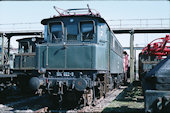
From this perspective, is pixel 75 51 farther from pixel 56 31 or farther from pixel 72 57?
pixel 56 31

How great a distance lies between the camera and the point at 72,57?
8477 millimetres

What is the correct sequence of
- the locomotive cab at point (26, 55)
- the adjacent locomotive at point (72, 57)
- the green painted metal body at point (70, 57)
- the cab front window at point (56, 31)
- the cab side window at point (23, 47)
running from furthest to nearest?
the cab side window at point (23, 47) → the locomotive cab at point (26, 55) → the cab front window at point (56, 31) → the green painted metal body at point (70, 57) → the adjacent locomotive at point (72, 57)

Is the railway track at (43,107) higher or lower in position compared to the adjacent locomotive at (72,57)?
lower

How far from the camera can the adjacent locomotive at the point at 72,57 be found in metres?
8.13

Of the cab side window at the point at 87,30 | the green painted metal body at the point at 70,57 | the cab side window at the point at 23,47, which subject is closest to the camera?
the green painted metal body at the point at 70,57

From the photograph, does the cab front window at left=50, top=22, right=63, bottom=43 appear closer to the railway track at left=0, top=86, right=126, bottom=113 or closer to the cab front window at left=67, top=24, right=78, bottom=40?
the cab front window at left=67, top=24, right=78, bottom=40

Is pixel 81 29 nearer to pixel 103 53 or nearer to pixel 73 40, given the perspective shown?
pixel 73 40

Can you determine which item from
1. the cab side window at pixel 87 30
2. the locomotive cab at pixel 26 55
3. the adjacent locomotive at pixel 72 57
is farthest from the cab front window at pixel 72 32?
the locomotive cab at pixel 26 55

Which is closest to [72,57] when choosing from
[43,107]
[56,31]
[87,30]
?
[87,30]

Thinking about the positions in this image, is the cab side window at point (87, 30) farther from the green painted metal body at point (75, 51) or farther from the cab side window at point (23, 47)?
the cab side window at point (23, 47)

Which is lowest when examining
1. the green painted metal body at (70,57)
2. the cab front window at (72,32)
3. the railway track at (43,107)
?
the railway track at (43,107)

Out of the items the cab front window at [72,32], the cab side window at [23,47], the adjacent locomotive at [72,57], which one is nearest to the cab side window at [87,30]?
the adjacent locomotive at [72,57]

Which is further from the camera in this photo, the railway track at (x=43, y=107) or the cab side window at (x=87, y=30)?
the cab side window at (x=87, y=30)

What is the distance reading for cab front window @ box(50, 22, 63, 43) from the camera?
9.16 m
